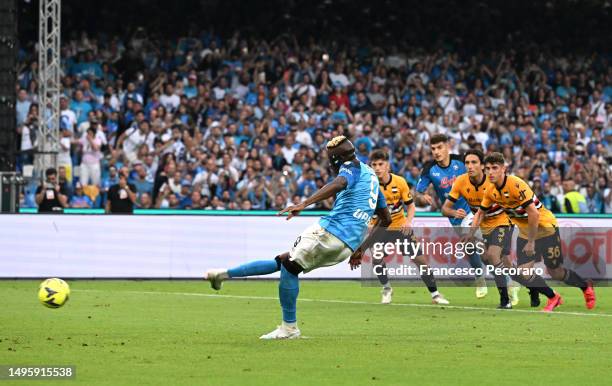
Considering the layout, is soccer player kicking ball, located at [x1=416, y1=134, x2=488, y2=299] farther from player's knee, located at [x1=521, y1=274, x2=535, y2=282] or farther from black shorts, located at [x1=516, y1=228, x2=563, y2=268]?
player's knee, located at [x1=521, y1=274, x2=535, y2=282]

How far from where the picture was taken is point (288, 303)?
11891mm

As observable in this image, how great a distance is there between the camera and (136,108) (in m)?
28.6

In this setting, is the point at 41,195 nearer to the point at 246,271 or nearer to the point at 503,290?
the point at 503,290

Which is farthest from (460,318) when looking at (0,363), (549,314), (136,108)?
(136,108)

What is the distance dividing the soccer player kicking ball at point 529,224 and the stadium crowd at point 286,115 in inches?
345

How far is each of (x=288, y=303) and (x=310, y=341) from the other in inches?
18.0

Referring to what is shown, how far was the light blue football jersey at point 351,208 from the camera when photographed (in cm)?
1212

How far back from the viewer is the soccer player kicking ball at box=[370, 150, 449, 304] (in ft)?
56.8

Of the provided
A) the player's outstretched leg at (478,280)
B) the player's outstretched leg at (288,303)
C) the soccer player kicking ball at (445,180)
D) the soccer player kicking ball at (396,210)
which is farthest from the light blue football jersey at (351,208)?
the player's outstretched leg at (478,280)

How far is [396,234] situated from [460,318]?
466 centimetres

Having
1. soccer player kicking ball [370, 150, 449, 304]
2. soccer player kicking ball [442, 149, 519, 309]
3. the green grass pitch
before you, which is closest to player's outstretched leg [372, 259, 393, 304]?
soccer player kicking ball [370, 150, 449, 304]

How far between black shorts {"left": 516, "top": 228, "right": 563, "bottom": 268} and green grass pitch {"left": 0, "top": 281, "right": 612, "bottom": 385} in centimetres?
69

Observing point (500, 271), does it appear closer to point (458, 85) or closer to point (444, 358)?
point (444, 358)

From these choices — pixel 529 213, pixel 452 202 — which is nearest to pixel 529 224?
pixel 529 213
